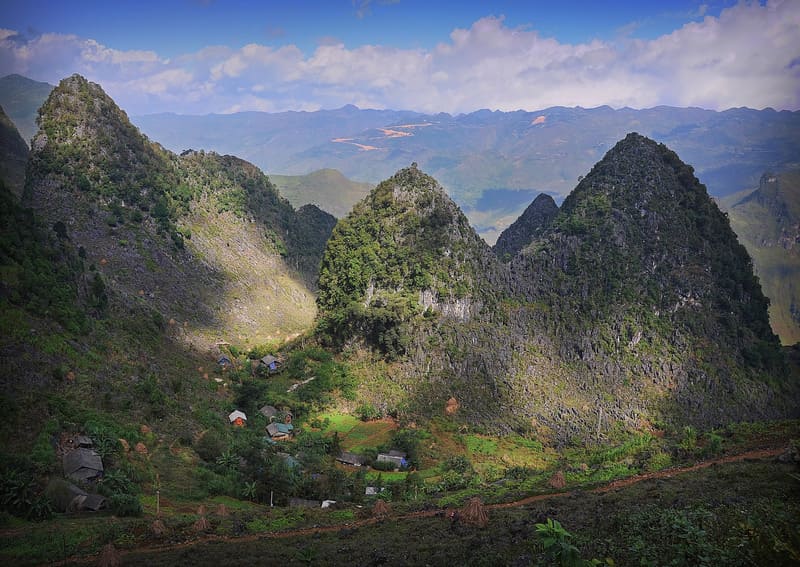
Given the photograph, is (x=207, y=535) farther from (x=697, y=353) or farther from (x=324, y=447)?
(x=697, y=353)

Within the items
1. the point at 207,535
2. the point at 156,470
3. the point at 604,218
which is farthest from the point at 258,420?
the point at 604,218

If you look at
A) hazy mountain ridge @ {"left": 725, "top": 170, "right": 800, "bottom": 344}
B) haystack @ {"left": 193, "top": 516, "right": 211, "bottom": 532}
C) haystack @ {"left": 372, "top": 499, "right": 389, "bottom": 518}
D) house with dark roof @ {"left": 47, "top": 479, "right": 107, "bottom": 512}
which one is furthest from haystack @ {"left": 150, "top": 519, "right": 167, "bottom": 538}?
hazy mountain ridge @ {"left": 725, "top": 170, "right": 800, "bottom": 344}

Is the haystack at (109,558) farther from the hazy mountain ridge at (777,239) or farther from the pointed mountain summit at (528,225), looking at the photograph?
the hazy mountain ridge at (777,239)

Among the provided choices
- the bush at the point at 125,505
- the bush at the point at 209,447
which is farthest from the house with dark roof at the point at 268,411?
the bush at the point at 125,505

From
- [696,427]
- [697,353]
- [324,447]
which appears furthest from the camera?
[697,353]

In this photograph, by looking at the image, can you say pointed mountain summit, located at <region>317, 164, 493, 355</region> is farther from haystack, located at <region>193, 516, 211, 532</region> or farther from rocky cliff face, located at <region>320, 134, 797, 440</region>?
haystack, located at <region>193, 516, 211, 532</region>

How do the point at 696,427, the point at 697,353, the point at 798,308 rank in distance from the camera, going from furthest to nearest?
1. the point at 798,308
2. the point at 697,353
3. the point at 696,427
